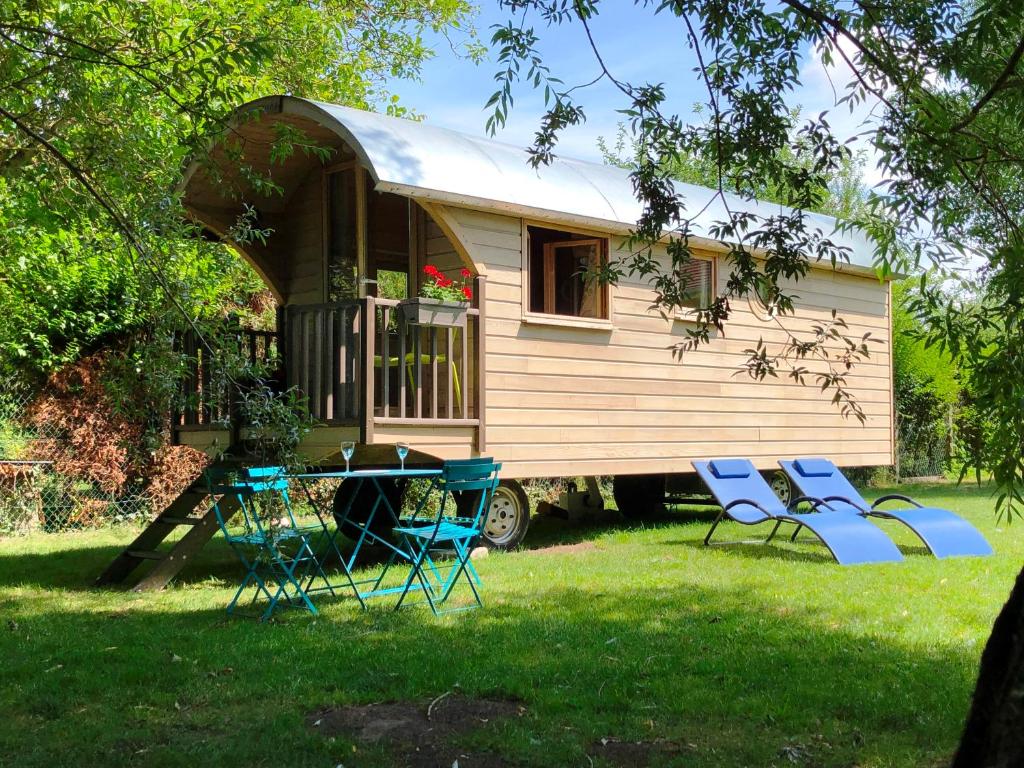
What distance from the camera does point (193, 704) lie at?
4504mm

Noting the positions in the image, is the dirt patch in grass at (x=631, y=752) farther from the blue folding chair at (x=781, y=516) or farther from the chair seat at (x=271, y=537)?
the blue folding chair at (x=781, y=516)

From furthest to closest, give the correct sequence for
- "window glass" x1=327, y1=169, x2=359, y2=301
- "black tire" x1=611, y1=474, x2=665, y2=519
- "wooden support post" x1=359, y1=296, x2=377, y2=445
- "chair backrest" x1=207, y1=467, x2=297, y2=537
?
"black tire" x1=611, y1=474, x2=665, y2=519
"window glass" x1=327, y1=169, x2=359, y2=301
"wooden support post" x1=359, y1=296, x2=377, y2=445
"chair backrest" x1=207, y1=467, x2=297, y2=537

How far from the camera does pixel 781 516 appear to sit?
28.6 ft

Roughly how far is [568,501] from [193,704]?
328 inches

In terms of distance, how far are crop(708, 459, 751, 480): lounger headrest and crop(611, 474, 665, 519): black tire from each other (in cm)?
Result: 255

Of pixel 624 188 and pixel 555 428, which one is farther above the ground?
pixel 624 188

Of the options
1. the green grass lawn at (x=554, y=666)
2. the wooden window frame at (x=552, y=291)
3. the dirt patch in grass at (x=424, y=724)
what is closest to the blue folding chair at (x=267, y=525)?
the green grass lawn at (x=554, y=666)

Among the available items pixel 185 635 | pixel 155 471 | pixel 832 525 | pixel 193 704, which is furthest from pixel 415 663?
pixel 155 471

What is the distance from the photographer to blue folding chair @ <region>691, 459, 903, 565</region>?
323 inches

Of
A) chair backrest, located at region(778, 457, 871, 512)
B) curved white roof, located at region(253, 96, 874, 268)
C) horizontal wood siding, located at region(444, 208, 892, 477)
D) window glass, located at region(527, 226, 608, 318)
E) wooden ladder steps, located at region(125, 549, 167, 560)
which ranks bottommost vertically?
wooden ladder steps, located at region(125, 549, 167, 560)

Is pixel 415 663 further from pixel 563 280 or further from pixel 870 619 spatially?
pixel 563 280

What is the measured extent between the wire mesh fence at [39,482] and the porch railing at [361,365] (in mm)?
2519

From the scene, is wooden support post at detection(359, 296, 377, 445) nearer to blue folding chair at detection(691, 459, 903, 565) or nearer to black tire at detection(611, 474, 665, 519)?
blue folding chair at detection(691, 459, 903, 565)

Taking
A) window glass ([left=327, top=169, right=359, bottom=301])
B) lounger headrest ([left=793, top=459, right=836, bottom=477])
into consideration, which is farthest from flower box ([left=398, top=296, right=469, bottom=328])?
lounger headrest ([left=793, top=459, right=836, bottom=477])
